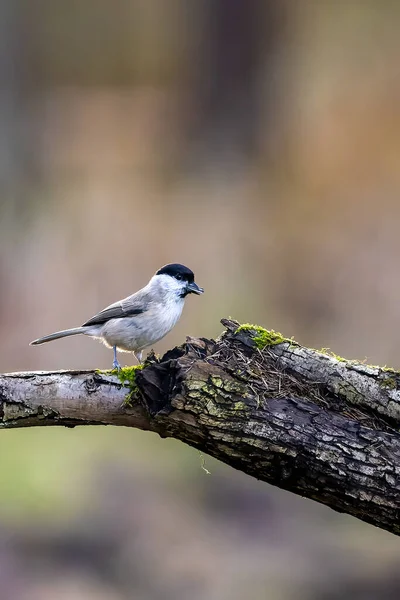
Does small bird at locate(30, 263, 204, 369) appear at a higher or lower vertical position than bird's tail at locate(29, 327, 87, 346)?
higher

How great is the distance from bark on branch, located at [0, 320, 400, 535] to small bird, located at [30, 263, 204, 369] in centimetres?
94

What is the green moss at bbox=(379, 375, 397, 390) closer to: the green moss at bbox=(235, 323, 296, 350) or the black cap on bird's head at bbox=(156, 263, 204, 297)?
the green moss at bbox=(235, 323, 296, 350)

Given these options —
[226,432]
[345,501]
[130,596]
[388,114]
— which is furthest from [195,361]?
[388,114]

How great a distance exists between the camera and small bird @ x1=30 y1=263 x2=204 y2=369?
4473 mm

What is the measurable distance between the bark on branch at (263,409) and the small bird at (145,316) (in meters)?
0.94

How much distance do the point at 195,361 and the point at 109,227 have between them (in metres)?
8.14

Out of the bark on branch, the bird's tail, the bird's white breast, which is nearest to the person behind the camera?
the bark on branch

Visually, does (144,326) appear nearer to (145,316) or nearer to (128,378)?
(145,316)

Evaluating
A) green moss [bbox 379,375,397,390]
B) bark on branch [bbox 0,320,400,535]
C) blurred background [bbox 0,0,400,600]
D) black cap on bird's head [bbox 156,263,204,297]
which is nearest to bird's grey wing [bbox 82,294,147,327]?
black cap on bird's head [bbox 156,263,204,297]

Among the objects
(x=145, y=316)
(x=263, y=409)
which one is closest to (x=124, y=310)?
(x=145, y=316)

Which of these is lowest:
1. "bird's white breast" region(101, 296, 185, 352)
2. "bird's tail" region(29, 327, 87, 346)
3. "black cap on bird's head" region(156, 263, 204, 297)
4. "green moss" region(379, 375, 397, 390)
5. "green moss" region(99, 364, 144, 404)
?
"bird's tail" region(29, 327, 87, 346)

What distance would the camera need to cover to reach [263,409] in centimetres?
318

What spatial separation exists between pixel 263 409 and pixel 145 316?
1.47 m

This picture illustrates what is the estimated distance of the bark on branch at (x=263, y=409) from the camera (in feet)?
10.1
